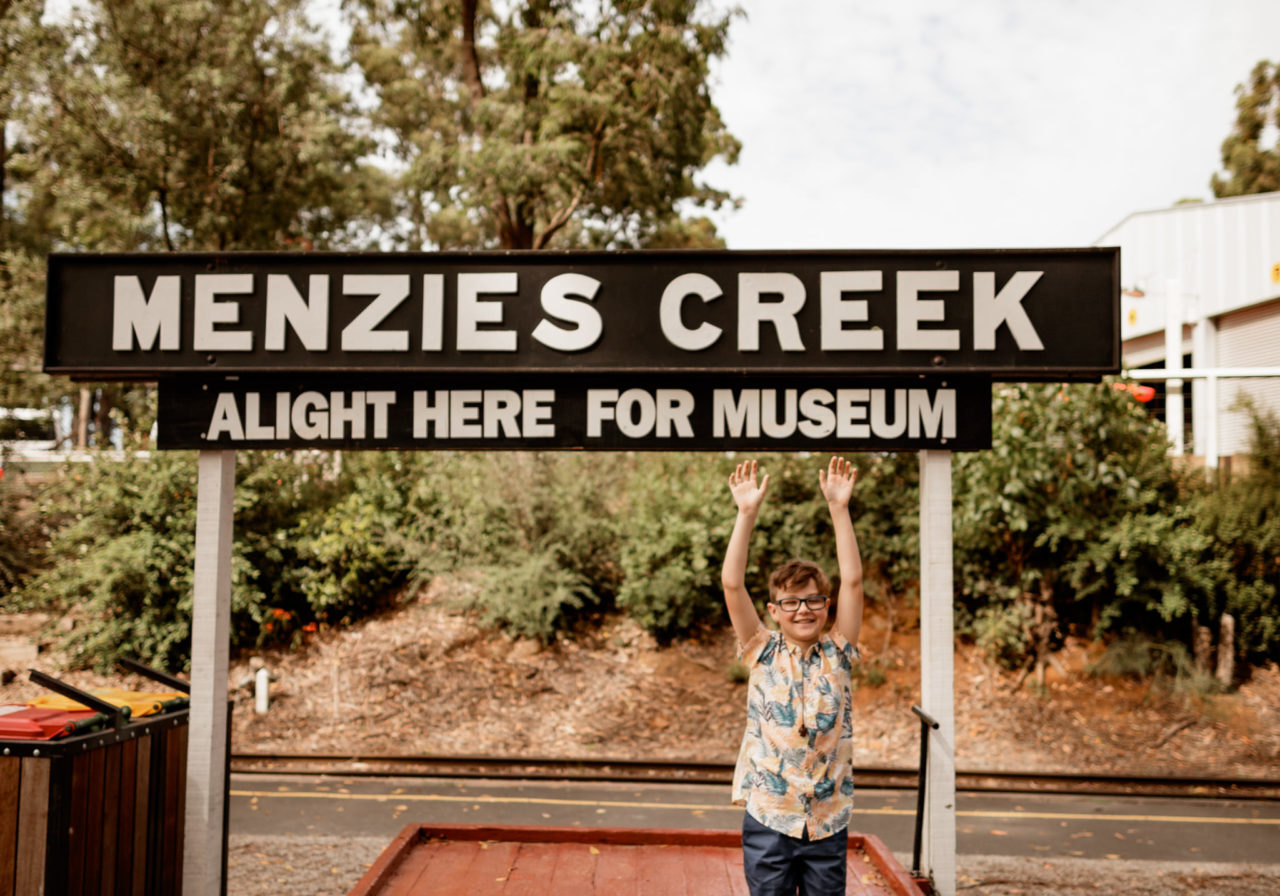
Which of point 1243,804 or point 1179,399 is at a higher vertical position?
point 1179,399

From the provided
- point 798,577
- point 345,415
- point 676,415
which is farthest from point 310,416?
point 798,577

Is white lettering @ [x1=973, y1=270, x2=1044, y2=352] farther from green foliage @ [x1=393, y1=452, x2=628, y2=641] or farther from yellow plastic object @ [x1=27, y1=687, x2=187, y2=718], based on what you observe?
green foliage @ [x1=393, y1=452, x2=628, y2=641]

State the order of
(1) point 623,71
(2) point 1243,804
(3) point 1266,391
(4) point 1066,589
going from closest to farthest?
1. (2) point 1243,804
2. (4) point 1066,589
3. (3) point 1266,391
4. (1) point 623,71

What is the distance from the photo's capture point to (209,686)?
14.3 feet

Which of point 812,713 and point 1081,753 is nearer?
point 812,713

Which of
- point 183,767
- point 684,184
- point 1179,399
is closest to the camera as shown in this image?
point 183,767

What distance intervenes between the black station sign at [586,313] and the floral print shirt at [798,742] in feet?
5.28

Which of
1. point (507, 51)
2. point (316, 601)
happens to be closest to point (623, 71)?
point (507, 51)

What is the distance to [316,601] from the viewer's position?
1174 cm

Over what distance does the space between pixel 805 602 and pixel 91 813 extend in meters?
3.04

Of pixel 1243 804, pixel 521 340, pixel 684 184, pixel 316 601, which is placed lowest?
pixel 1243 804

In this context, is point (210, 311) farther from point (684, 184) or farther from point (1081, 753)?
point (684, 184)

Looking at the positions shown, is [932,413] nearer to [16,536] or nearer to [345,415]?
[345,415]

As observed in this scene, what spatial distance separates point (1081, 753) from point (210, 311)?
9.21m
